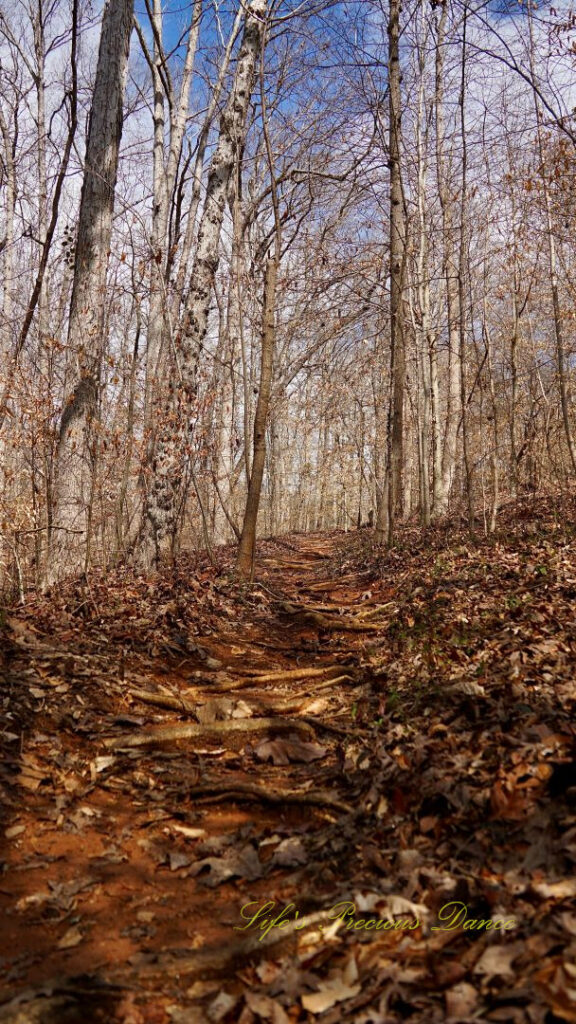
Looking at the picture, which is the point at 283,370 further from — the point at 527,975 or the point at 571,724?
the point at 527,975

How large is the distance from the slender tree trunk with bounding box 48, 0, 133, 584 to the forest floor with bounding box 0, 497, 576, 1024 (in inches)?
62.9

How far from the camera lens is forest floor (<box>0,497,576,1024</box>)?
A: 6.48 feet

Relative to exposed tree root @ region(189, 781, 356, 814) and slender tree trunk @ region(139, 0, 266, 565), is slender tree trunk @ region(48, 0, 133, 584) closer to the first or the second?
slender tree trunk @ region(139, 0, 266, 565)

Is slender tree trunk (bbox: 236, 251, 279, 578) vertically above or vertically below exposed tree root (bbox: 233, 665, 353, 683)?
above

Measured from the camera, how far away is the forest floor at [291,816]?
1.98m

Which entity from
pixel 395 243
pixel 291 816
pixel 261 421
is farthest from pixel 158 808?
pixel 395 243

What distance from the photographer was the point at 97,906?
8.28 feet

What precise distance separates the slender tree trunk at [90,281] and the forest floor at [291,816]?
62.9 inches

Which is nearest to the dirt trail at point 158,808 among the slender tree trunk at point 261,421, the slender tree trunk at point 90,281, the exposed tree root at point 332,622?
the exposed tree root at point 332,622

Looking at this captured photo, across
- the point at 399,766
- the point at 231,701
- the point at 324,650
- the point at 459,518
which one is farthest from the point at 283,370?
the point at 399,766

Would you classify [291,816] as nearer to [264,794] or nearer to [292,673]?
[264,794]

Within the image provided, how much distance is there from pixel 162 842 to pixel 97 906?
0.54 meters

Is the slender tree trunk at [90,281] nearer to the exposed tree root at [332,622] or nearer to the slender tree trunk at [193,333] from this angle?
the slender tree trunk at [193,333]

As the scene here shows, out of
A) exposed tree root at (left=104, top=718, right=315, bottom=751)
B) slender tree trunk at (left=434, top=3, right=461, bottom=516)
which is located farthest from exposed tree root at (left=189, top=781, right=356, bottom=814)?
slender tree trunk at (left=434, top=3, right=461, bottom=516)
